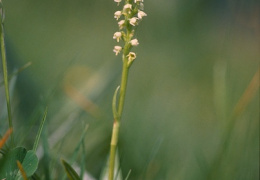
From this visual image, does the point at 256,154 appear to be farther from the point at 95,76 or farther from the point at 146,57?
the point at 146,57

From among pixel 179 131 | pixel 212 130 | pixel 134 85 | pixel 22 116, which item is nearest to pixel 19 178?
pixel 22 116

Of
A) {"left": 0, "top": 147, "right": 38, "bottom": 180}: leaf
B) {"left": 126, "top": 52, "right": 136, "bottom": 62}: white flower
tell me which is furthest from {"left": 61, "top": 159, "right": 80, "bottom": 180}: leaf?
{"left": 126, "top": 52, "right": 136, "bottom": 62}: white flower

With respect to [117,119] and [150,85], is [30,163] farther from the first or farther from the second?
[150,85]

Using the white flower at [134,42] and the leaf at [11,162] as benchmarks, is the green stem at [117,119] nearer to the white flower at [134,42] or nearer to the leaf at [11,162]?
the white flower at [134,42]

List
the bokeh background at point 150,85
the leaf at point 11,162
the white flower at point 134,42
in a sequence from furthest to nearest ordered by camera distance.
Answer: the bokeh background at point 150,85 < the white flower at point 134,42 < the leaf at point 11,162

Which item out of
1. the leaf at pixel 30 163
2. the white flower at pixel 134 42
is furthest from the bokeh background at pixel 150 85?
the white flower at pixel 134 42
